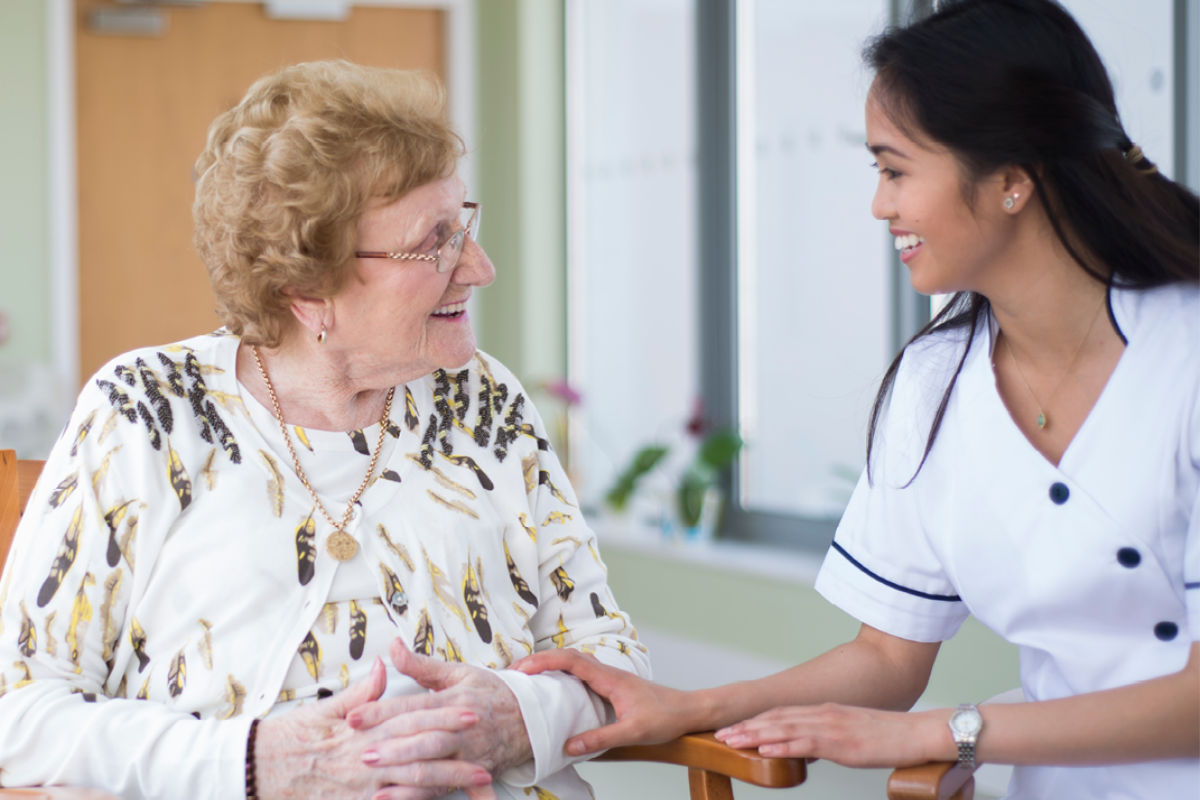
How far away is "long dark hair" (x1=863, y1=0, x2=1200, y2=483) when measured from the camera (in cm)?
136

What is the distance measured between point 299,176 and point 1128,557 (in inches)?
42.0

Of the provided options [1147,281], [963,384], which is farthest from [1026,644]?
[1147,281]

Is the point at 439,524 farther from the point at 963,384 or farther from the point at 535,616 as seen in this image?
the point at 963,384

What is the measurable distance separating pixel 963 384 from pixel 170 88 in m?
3.72

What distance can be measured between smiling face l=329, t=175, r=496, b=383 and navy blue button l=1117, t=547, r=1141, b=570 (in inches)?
32.5

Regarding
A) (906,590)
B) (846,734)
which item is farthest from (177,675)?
(906,590)

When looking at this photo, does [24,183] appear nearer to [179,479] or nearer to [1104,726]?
[179,479]

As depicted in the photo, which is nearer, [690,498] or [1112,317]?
[1112,317]

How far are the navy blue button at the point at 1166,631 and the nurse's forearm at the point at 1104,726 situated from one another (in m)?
0.07

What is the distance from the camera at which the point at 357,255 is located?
1.58 meters

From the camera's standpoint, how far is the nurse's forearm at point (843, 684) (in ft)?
5.03

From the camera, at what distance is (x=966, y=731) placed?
1.32 metres

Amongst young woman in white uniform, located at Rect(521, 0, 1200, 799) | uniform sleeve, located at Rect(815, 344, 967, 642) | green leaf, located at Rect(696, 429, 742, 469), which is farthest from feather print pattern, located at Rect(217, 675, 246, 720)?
green leaf, located at Rect(696, 429, 742, 469)

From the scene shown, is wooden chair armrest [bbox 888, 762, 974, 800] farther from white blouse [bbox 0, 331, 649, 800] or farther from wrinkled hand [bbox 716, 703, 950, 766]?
white blouse [bbox 0, 331, 649, 800]
